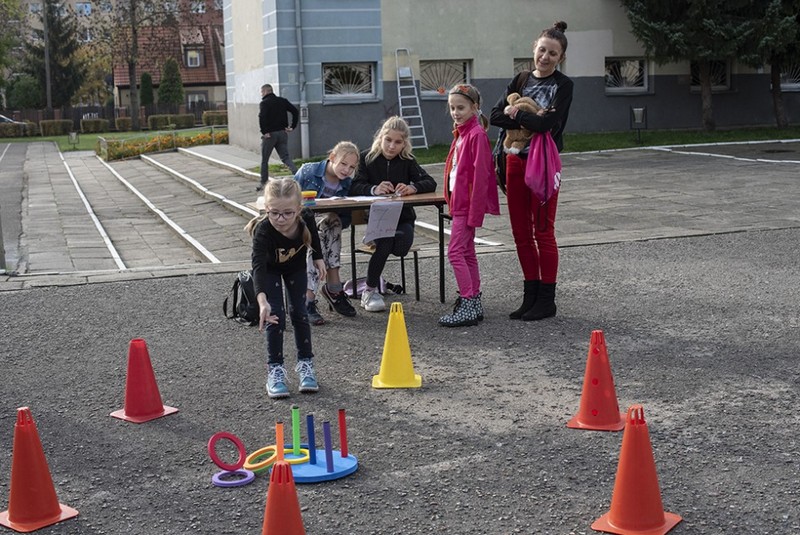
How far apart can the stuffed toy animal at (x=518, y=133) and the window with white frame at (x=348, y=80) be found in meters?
17.6

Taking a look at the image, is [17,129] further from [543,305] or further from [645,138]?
[543,305]

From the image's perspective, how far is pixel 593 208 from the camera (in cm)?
1397

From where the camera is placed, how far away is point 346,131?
2498 centimetres

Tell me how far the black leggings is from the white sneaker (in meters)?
0.07

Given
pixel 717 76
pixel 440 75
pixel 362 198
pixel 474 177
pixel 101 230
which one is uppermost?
pixel 440 75

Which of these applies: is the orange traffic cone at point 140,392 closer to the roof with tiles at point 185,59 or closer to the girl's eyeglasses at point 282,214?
the girl's eyeglasses at point 282,214

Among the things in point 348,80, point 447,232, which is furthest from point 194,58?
point 447,232

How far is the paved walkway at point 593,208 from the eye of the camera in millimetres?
11374

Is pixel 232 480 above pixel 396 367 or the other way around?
the other way around

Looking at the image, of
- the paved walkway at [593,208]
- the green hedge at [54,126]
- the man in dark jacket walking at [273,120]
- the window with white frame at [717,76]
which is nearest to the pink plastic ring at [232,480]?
the paved walkway at [593,208]

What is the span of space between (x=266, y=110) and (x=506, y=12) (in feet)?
29.3

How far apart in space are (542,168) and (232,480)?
368cm

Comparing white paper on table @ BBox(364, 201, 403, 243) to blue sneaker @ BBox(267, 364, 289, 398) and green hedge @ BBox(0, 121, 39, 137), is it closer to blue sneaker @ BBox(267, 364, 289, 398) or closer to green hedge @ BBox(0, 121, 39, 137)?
blue sneaker @ BBox(267, 364, 289, 398)

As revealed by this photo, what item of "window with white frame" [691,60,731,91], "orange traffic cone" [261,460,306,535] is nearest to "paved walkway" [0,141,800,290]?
"window with white frame" [691,60,731,91]
